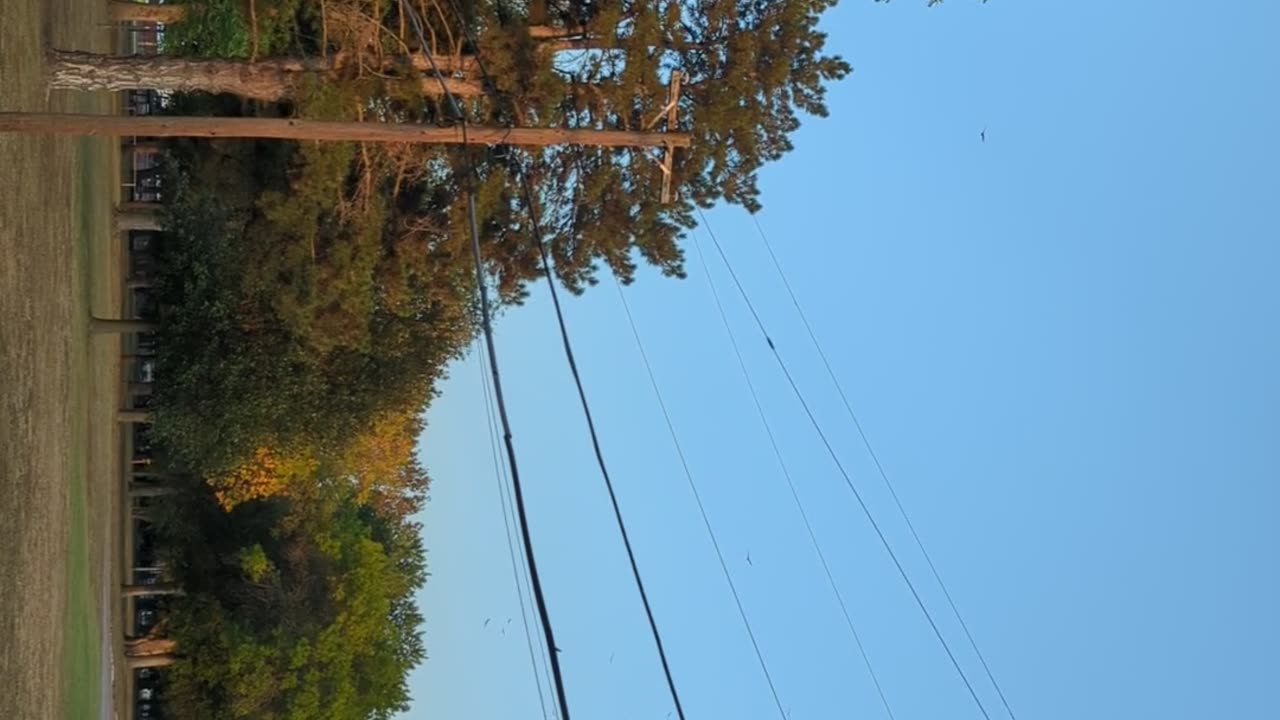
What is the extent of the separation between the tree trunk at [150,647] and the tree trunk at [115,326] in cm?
1229

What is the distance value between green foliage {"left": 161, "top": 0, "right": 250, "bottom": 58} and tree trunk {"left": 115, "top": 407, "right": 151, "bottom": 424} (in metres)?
12.1

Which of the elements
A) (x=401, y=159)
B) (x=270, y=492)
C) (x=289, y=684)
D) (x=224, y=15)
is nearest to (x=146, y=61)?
(x=224, y=15)

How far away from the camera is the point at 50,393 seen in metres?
21.1

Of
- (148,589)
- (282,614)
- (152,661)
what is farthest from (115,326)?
(152,661)

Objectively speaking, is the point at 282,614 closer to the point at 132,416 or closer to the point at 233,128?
the point at 132,416

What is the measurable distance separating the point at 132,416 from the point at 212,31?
1431 cm

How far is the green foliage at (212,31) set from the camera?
86.9 ft

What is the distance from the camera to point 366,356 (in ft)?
108

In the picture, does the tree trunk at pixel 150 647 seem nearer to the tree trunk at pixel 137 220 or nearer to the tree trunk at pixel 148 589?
the tree trunk at pixel 148 589

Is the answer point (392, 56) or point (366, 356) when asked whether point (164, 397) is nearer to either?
point (366, 356)

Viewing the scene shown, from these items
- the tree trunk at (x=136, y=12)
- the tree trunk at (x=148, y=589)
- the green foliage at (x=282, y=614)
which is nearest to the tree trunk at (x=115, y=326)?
the tree trunk at (x=136, y=12)

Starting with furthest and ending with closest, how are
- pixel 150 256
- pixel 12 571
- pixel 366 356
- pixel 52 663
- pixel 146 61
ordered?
pixel 150 256, pixel 366 356, pixel 146 61, pixel 52 663, pixel 12 571

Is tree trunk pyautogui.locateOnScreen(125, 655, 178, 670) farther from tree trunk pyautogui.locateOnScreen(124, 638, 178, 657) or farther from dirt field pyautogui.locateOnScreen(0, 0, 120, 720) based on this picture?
dirt field pyautogui.locateOnScreen(0, 0, 120, 720)

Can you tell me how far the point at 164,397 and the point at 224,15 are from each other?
40.1 feet
